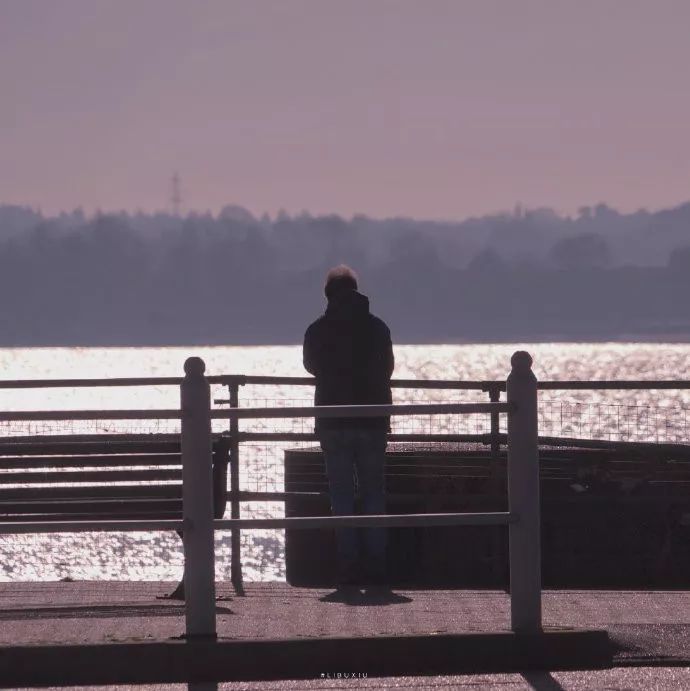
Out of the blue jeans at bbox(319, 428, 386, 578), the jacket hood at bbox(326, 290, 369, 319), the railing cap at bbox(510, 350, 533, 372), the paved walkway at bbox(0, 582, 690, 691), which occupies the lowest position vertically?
the paved walkway at bbox(0, 582, 690, 691)

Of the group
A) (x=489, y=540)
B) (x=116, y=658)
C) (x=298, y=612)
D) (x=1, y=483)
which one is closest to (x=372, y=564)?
(x=489, y=540)

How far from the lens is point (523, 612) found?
6.89 metres

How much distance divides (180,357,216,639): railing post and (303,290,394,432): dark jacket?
109 inches

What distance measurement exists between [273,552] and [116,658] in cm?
4681

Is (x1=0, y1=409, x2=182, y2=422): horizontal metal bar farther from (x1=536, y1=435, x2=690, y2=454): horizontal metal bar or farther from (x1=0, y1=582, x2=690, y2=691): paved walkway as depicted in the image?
(x1=536, y1=435, x2=690, y2=454): horizontal metal bar

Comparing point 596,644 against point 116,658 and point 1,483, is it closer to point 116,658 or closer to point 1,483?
point 116,658

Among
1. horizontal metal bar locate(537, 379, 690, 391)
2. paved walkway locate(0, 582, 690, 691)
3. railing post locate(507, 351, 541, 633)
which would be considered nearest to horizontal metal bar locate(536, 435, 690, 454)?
horizontal metal bar locate(537, 379, 690, 391)

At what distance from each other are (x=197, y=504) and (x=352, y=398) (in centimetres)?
286

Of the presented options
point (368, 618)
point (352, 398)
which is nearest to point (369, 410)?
point (368, 618)

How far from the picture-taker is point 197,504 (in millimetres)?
6828

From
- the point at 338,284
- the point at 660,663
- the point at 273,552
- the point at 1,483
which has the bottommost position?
the point at 273,552

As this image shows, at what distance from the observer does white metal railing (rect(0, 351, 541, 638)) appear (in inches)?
267

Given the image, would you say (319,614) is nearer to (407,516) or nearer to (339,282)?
(407,516)

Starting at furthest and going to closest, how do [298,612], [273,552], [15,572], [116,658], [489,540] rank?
[273,552] → [15,572] → [489,540] → [298,612] → [116,658]
